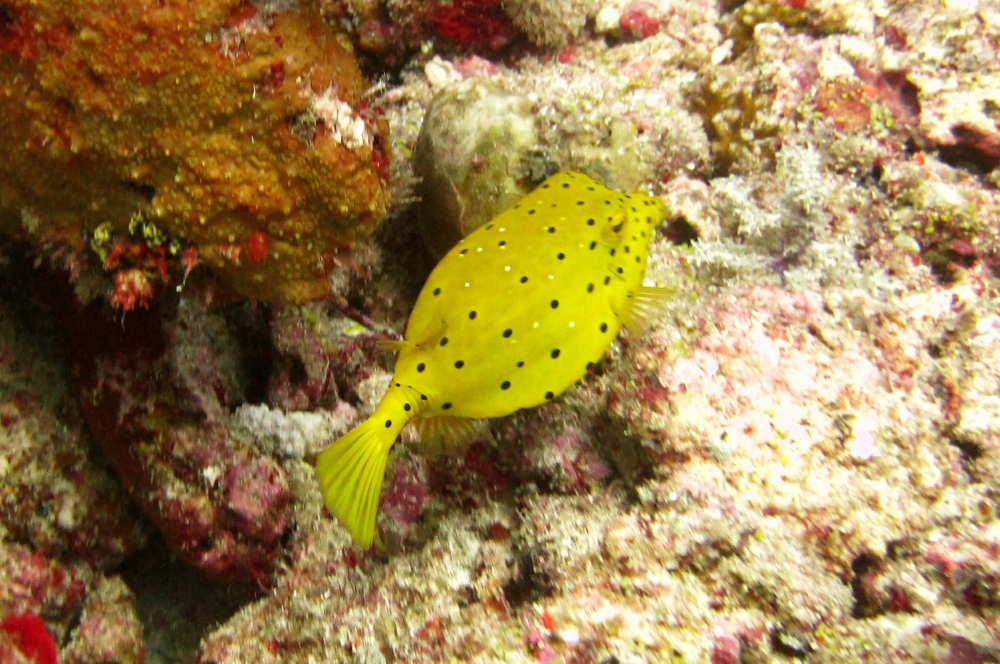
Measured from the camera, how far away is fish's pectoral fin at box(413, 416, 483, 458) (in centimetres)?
269

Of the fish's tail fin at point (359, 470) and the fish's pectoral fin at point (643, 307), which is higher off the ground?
the fish's pectoral fin at point (643, 307)

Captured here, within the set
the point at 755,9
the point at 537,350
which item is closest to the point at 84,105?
the point at 537,350

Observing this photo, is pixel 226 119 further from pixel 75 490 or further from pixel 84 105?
pixel 75 490

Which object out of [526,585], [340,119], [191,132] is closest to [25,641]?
[526,585]

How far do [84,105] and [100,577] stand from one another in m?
3.04

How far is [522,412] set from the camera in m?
2.94

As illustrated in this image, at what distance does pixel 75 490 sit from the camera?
350 centimetres

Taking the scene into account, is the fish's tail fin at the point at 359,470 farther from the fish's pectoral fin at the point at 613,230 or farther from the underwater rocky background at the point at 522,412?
the fish's pectoral fin at the point at 613,230

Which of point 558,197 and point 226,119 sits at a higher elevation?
point 226,119

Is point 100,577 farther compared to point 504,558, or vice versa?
point 100,577

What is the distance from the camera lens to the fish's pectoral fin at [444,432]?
2.69m

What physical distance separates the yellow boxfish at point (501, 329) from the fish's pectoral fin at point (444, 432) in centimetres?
5

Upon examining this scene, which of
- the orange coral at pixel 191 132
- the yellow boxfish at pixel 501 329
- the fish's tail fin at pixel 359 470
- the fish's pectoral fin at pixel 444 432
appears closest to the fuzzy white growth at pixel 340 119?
the orange coral at pixel 191 132

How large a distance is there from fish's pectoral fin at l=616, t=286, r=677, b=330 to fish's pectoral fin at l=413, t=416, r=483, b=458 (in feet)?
2.92
